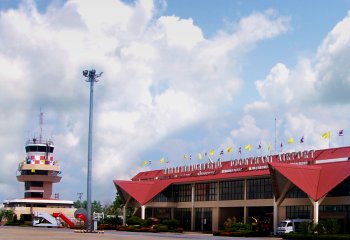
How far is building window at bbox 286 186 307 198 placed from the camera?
64794 millimetres

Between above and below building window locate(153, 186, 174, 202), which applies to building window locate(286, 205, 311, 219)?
below

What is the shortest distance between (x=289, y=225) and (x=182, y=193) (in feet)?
88.5

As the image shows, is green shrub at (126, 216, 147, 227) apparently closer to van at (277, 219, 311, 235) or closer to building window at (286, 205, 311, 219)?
building window at (286, 205, 311, 219)

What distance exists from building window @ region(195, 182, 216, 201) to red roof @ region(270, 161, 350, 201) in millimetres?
19283

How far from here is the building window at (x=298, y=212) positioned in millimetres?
64875

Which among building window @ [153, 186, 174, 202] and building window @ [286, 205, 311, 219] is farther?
building window @ [153, 186, 174, 202]

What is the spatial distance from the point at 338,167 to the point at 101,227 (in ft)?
112

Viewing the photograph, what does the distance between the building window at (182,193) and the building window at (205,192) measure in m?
1.80

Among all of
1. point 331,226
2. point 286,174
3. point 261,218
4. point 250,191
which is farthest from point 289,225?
point 261,218

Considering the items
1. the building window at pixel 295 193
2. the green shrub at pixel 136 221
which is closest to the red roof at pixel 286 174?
the building window at pixel 295 193

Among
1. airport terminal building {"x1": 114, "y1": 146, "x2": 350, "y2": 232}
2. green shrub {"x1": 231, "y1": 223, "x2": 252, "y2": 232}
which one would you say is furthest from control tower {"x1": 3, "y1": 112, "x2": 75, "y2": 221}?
green shrub {"x1": 231, "y1": 223, "x2": 252, "y2": 232}

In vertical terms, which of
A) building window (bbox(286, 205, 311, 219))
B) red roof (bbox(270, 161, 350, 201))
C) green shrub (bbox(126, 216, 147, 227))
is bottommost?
green shrub (bbox(126, 216, 147, 227))

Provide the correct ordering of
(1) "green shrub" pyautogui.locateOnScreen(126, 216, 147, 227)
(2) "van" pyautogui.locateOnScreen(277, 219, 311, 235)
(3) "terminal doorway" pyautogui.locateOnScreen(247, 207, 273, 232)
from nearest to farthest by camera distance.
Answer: (2) "van" pyautogui.locateOnScreen(277, 219, 311, 235) → (3) "terminal doorway" pyautogui.locateOnScreen(247, 207, 273, 232) → (1) "green shrub" pyautogui.locateOnScreen(126, 216, 147, 227)

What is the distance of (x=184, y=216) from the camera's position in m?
87.2
